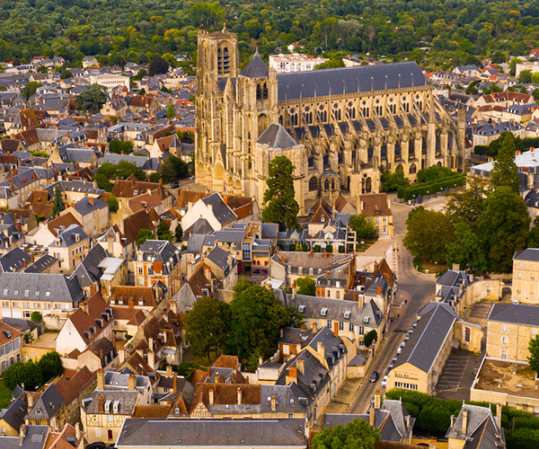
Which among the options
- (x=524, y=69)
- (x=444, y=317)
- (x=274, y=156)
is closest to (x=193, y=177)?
(x=274, y=156)

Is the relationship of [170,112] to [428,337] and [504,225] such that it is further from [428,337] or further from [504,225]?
[428,337]

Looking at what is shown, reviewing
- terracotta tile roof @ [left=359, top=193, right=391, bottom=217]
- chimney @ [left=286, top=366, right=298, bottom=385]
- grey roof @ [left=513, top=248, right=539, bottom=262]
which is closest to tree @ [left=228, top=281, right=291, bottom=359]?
chimney @ [left=286, top=366, right=298, bottom=385]

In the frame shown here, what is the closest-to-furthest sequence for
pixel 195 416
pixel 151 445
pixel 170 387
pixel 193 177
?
pixel 151 445 → pixel 195 416 → pixel 170 387 → pixel 193 177

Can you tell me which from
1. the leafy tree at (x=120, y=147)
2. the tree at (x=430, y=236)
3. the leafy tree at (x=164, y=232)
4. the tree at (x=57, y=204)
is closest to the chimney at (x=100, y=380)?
the leafy tree at (x=164, y=232)

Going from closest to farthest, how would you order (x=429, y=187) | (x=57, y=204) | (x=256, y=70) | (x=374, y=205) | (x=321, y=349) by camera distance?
(x=321, y=349) < (x=374, y=205) < (x=57, y=204) < (x=256, y=70) < (x=429, y=187)

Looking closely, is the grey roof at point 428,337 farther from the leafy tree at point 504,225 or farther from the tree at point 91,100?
the tree at point 91,100

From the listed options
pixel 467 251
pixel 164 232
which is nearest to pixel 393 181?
pixel 467 251

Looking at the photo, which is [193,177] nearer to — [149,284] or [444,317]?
[149,284]
